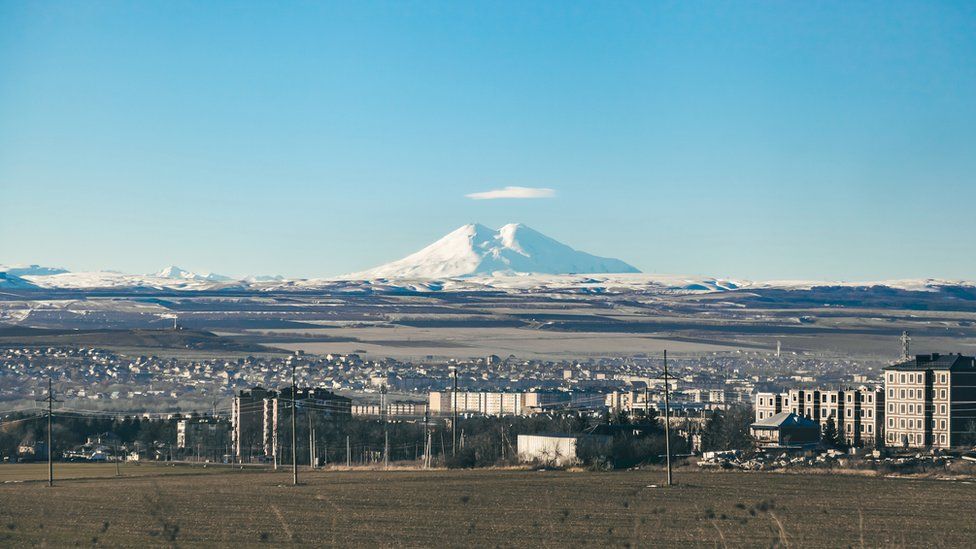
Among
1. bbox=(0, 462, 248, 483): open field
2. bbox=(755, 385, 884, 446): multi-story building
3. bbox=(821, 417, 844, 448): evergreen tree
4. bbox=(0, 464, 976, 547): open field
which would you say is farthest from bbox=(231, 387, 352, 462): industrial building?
bbox=(0, 464, 976, 547): open field

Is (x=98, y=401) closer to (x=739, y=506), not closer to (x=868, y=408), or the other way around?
(x=868, y=408)

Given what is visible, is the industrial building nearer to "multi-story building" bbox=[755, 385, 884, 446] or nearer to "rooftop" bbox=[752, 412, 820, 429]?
"rooftop" bbox=[752, 412, 820, 429]

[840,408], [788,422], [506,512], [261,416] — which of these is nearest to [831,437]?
[788,422]

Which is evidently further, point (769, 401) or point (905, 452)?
point (769, 401)

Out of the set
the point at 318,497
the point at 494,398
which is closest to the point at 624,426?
the point at 318,497

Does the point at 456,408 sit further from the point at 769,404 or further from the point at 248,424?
the point at 769,404

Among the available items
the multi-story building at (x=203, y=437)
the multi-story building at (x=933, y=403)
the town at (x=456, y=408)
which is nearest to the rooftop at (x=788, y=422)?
the town at (x=456, y=408)
